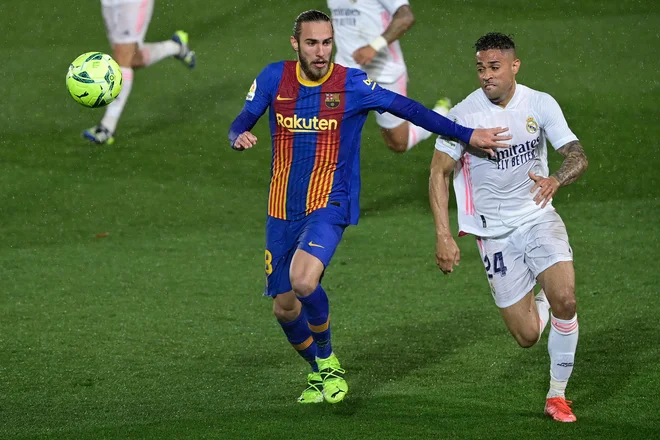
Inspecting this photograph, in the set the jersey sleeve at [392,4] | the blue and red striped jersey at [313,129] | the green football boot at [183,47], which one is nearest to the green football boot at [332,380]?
the blue and red striped jersey at [313,129]

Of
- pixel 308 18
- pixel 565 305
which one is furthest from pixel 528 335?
pixel 308 18

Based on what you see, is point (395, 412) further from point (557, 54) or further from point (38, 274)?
point (557, 54)

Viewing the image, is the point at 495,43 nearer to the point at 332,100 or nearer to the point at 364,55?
the point at 332,100

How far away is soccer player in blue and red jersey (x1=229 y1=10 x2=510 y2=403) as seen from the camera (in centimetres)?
643

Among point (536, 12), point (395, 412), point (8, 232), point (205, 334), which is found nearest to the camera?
point (395, 412)

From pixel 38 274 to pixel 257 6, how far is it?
907 centimetres

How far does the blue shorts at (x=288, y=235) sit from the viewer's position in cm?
640

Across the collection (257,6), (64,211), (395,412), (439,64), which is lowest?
(395,412)

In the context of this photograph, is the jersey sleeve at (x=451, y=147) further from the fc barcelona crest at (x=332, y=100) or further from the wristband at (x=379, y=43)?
the wristband at (x=379, y=43)

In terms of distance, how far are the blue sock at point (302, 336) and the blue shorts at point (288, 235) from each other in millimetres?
211

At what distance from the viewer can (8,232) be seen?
→ 427 inches

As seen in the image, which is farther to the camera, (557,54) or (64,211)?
(557,54)

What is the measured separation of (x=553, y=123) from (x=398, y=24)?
15.0 ft

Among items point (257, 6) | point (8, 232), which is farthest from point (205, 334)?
point (257, 6)
